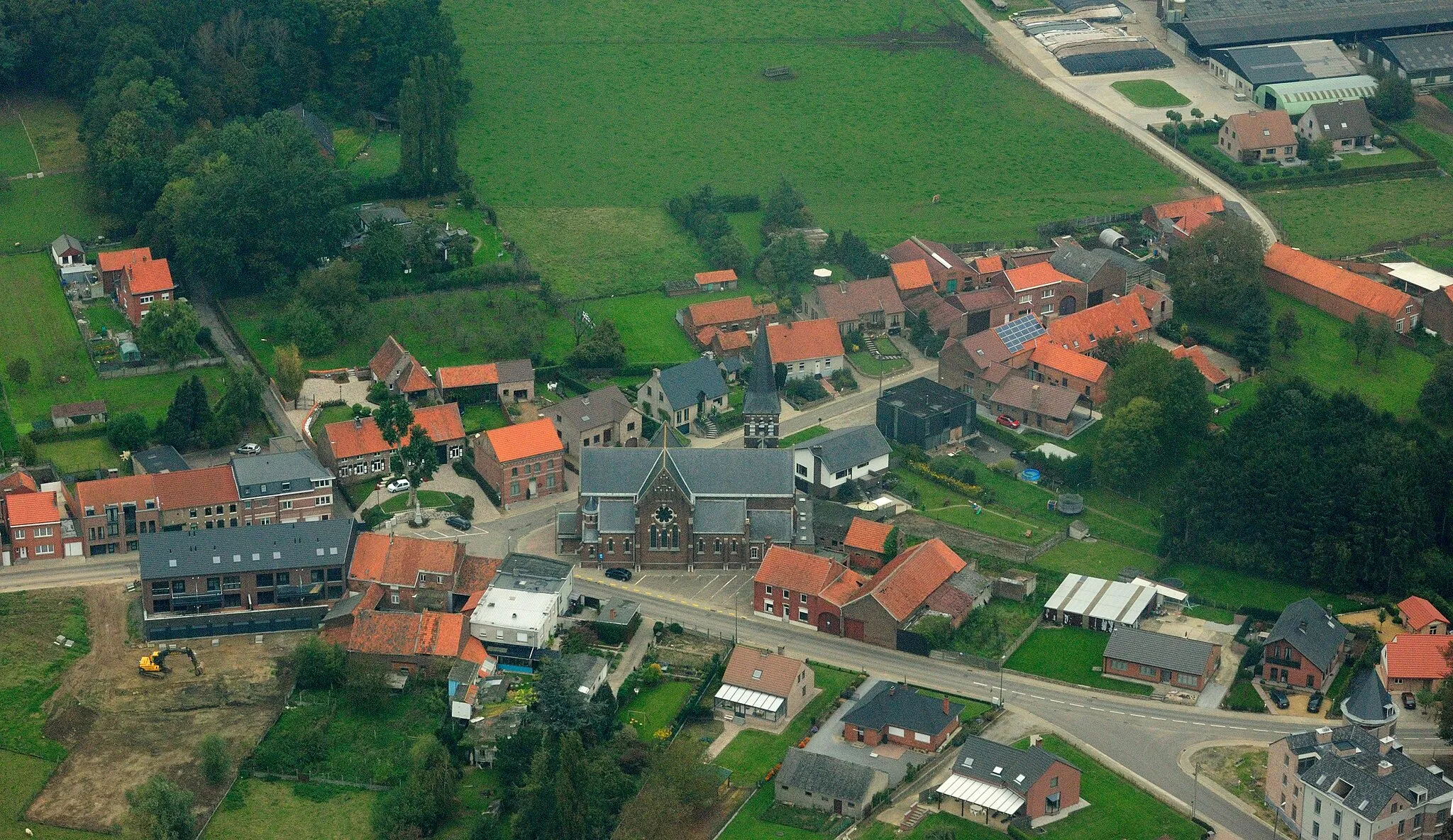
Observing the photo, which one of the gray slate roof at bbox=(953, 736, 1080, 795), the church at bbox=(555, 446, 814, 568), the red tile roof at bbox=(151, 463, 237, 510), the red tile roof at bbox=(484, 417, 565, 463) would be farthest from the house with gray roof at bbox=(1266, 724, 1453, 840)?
the red tile roof at bbox=(151, 463, 237, 510)

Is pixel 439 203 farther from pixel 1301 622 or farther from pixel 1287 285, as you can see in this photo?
pixel 1301 622

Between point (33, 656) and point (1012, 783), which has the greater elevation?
point (1012, 783)

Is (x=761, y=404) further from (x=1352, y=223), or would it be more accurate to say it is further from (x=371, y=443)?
(x=1352, y=223)

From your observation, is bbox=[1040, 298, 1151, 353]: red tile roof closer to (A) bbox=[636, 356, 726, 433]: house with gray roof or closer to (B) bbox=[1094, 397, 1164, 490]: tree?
(B) bbox=[1094, 397, 1164, 490]: tree

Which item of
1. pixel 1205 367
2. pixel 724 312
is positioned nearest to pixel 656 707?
pixel 724 312

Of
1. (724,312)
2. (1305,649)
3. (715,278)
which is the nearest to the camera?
(1305,649)

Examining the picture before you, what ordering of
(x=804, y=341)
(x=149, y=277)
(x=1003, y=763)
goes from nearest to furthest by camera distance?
(x=1003, y=763)
(x=804, y=341)
(x=149, y=277)

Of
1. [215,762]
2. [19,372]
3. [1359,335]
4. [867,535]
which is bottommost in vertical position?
[215,762]
